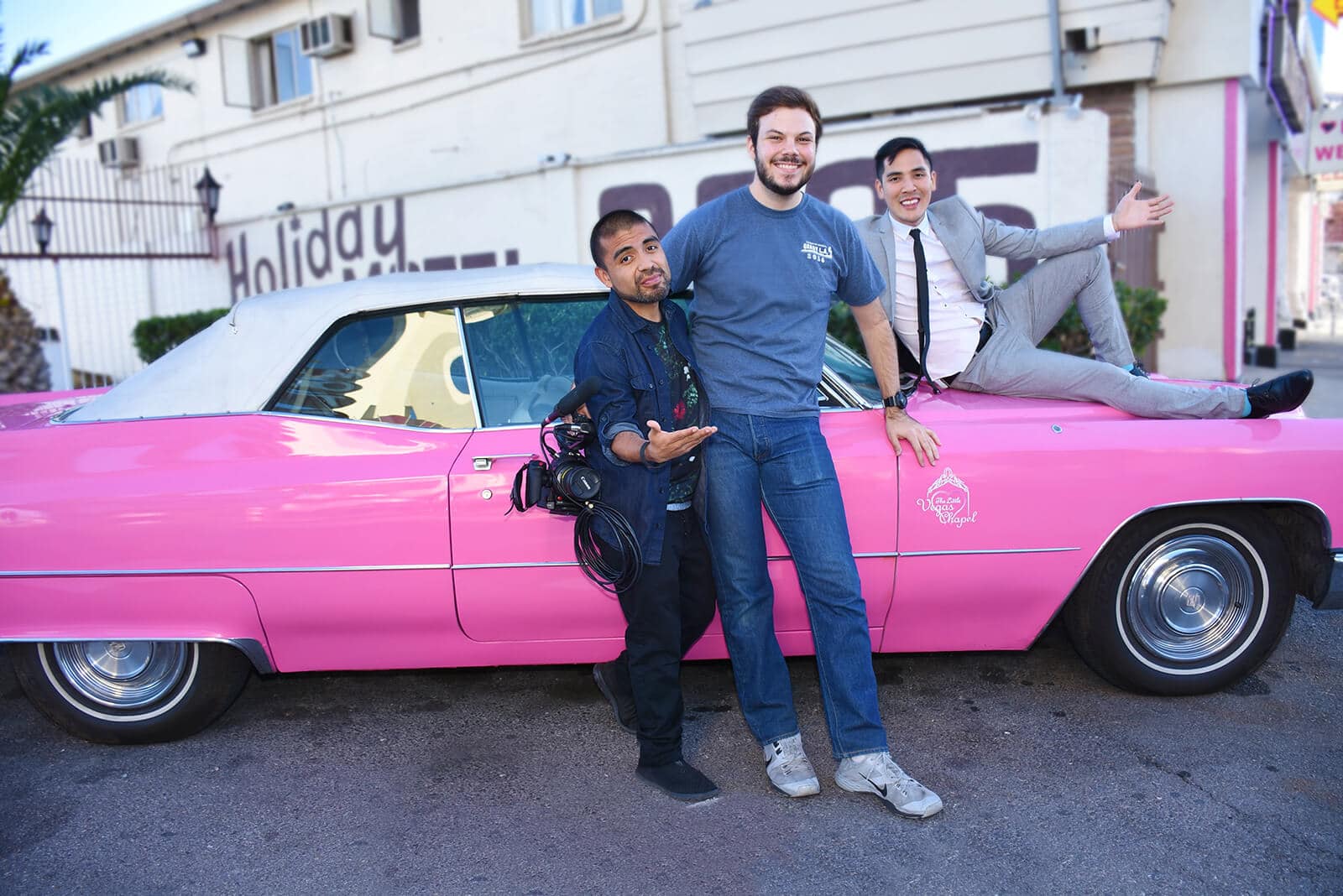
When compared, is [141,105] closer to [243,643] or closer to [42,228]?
[42,228]

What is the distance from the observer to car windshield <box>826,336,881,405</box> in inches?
139

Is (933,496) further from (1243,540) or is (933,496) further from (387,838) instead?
(387,838)

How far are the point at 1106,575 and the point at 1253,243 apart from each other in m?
12.3

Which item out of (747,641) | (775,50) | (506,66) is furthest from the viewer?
(506,66)

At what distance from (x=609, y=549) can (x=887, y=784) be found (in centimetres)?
95

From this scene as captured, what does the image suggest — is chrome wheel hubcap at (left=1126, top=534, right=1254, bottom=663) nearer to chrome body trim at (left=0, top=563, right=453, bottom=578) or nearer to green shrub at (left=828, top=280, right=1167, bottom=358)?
chrome body trim at (left=0, top=563, right=453, bottom=578)

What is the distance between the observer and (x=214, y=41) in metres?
16.0

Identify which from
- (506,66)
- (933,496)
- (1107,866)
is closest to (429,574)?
(933,496)

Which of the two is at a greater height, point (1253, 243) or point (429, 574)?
point (1253, 243)

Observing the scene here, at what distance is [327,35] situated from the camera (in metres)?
13.9

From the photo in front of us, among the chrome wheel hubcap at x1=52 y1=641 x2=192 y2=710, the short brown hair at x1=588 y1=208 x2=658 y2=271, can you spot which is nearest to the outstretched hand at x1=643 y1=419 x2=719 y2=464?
the short brown hair at x1=588 y1=208 x2=658 y2=271

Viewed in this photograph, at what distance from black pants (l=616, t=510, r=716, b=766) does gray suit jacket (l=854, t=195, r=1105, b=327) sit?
1243mm

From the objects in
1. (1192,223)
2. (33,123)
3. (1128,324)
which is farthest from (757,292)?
(33,123)

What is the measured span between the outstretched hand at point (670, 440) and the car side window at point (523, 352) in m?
0.80
